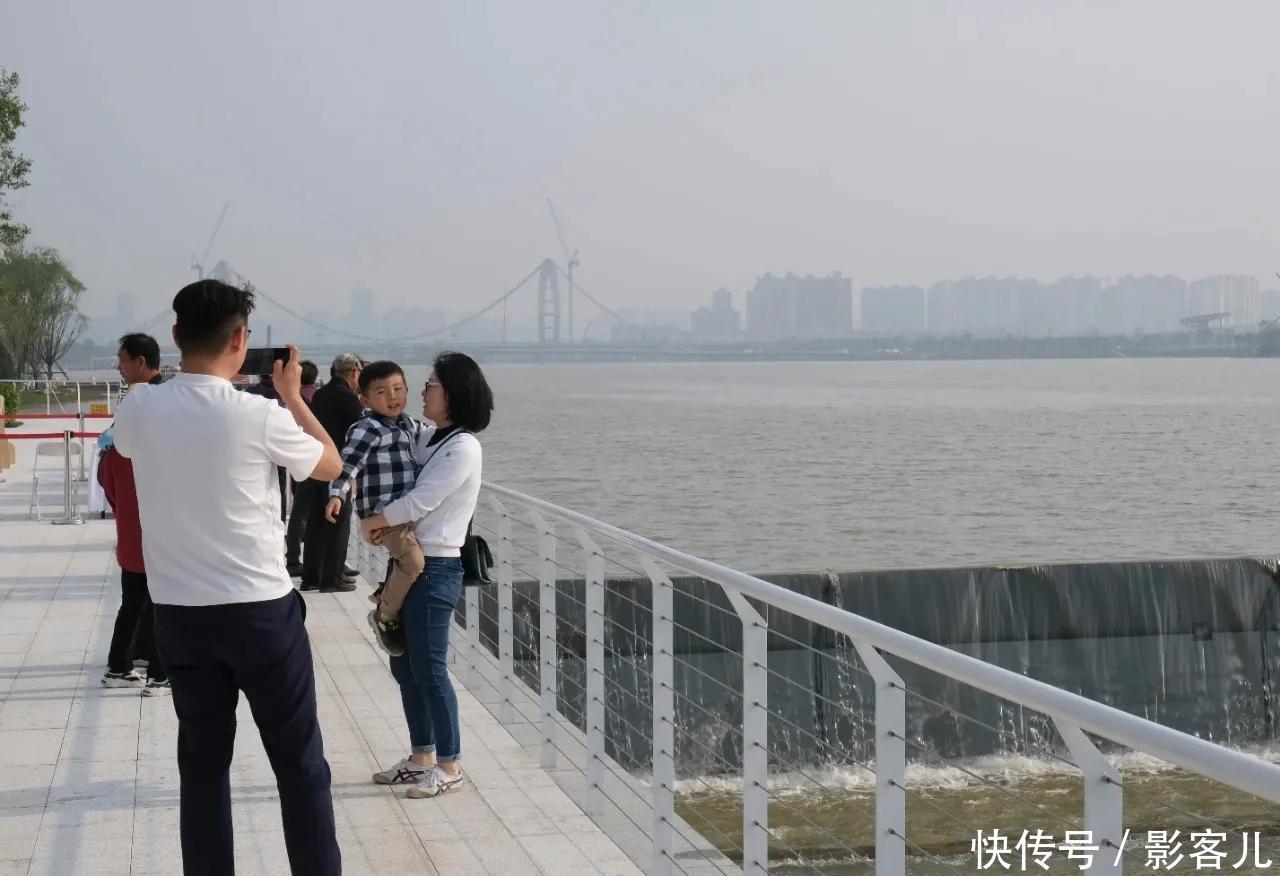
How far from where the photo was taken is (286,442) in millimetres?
2881

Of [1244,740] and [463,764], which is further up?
[463,764]

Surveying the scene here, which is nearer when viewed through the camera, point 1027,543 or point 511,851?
point 511,851

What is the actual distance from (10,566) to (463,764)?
6274 millimetres

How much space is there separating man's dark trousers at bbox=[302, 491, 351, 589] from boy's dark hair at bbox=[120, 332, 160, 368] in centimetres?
327

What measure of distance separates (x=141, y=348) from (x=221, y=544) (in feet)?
9.45

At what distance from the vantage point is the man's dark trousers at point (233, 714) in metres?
2.88

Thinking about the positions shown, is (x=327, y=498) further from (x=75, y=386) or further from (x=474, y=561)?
(x=75, y=386)

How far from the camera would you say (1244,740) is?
14430 millimetres

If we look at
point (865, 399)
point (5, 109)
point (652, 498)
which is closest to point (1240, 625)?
point (652, 498)

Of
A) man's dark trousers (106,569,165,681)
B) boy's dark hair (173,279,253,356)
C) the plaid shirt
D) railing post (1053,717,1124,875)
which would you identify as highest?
boy's dark hair (173,279,253,356)

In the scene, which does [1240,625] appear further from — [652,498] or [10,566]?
[652,498]

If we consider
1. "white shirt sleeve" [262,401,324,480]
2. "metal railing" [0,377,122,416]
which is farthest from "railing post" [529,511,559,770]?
"metal railing" [0,377,122,416]

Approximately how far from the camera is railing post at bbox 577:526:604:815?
14.4 ft

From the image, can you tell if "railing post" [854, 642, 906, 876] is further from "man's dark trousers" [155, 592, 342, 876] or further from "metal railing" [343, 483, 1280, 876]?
"man's dark trousers" [155, 592, 342, 876]
